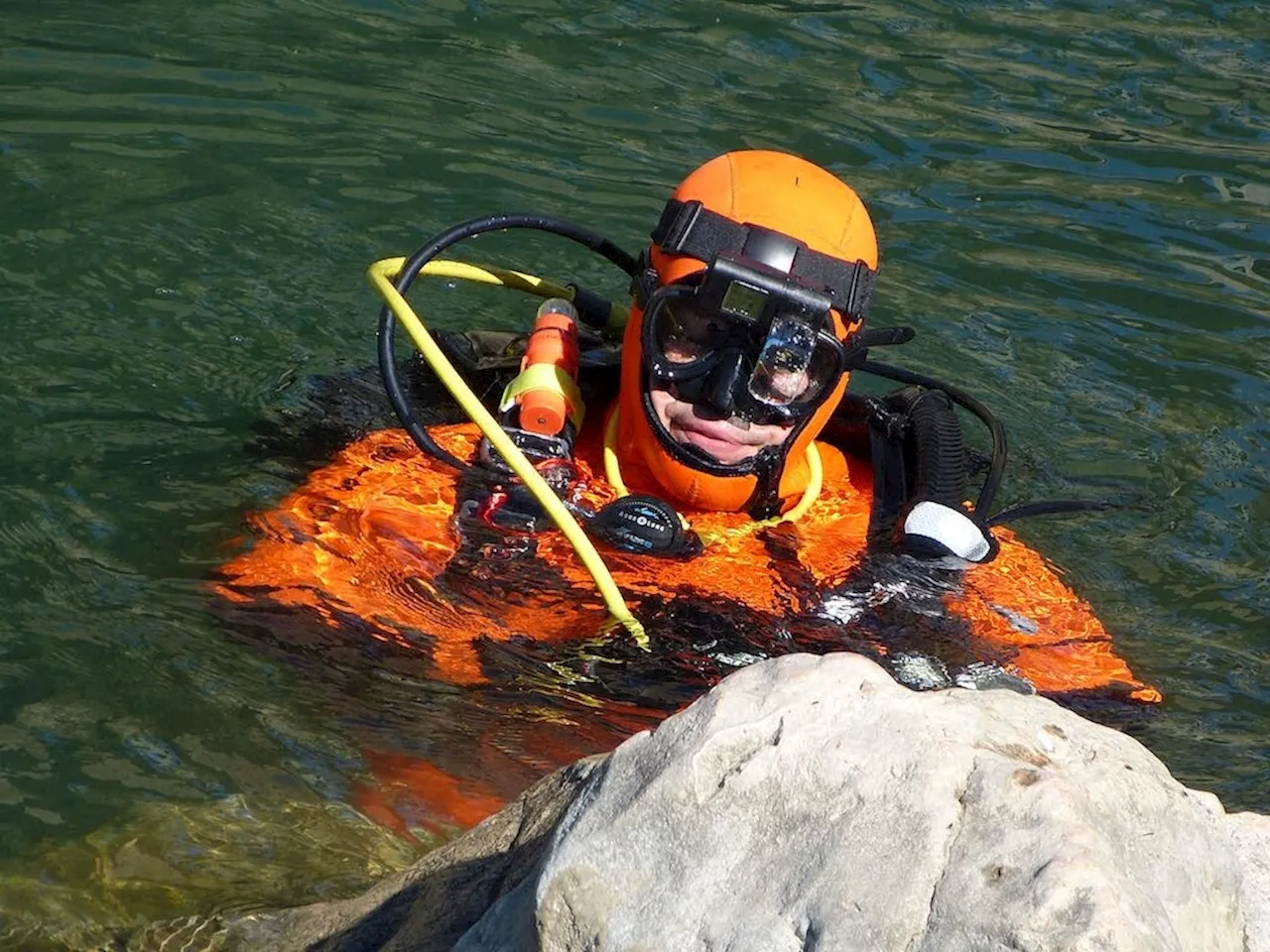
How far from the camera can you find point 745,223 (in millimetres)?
3967

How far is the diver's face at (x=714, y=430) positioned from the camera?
13.1ft

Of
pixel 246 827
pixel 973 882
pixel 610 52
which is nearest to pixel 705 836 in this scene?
pixel 973 882

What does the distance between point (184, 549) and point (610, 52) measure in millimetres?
4139

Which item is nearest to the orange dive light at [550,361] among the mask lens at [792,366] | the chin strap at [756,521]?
the chin strap at [756,521]

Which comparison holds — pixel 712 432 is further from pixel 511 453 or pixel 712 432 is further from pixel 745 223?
pixel 511 453

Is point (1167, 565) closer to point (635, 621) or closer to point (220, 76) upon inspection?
point (635, 621)

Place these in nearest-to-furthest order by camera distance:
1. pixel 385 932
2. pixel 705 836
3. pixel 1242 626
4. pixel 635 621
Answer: pixel 705 836 < pixel 385 932 < pixel 635 621 < pixel 1242 626

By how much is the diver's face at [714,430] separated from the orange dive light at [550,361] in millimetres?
285

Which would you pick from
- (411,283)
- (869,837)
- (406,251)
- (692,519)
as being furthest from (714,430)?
(406,251)

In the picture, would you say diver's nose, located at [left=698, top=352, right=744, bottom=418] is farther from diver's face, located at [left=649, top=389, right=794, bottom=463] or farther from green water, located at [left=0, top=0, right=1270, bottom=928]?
green water, located at [left=0, top=0, right=1270, bottom=928]

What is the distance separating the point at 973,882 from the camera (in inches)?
72.6

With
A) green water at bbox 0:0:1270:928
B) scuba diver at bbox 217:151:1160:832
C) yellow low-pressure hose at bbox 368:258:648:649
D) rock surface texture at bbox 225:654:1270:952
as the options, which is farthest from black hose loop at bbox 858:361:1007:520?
rock surface texture at bbox 225:654:1270:952

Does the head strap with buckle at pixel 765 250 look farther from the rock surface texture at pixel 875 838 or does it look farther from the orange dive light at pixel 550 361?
the rock surface texture at pixel 875 838

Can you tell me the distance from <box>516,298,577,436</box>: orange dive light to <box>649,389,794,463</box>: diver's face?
0.93 feet
